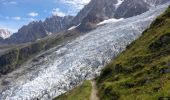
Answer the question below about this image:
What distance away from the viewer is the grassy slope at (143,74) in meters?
44.6

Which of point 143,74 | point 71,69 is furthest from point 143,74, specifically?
point 71,69

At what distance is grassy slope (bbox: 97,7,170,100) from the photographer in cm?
4457

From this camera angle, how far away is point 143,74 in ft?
185

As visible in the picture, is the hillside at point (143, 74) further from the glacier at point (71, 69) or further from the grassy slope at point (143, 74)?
the glacier at point (71, 69)

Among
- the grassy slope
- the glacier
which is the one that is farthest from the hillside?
the glacier

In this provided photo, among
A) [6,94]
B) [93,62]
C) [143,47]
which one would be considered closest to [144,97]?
[143,47]

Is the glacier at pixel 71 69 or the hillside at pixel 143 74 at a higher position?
the hillside at pixel 143 74

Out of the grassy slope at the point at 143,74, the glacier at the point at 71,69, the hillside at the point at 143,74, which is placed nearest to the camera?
the hillside at the point at 143,74

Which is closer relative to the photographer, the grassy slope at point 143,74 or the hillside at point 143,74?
the hillside at point 143,74

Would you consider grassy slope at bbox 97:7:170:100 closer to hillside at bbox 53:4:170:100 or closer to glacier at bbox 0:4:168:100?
hillside at bbox 53:4:170:100

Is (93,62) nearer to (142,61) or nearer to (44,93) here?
(44,93)

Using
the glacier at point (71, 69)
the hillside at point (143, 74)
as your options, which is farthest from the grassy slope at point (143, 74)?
the glacier at point (71, 69)

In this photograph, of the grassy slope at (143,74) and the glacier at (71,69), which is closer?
the grassy slope at (143,74)

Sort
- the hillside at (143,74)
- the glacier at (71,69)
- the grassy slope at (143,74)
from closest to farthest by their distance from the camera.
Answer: the hillside at (143,74)
the grassy slope at (143,74)
the glacier at (71,69)
